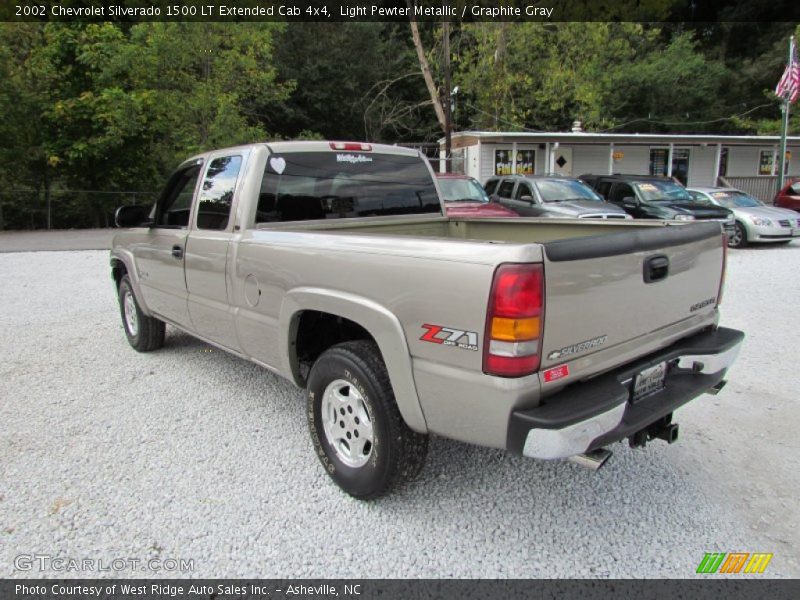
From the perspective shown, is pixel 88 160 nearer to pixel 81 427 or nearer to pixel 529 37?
pixel 81 427

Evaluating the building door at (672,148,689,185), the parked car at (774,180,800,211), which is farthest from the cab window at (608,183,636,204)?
the building door at (672,148,689,185)

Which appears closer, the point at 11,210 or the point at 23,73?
the point at 23,73

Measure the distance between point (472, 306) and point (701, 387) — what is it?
1514 mm

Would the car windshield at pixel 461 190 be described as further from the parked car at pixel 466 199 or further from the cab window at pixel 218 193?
the cab window at pixel 218 193

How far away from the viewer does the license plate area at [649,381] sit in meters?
2.66

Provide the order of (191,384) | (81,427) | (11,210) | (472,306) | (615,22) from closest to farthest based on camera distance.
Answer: (472,306), (81,427), (191,384), (11,210), (615,22)

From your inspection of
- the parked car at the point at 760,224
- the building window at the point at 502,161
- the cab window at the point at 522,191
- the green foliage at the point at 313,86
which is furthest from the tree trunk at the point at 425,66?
the parked car at the point at 760,224

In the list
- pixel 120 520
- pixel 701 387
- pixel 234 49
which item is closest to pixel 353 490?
pixel 120 520

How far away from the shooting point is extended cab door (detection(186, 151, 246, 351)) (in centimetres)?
374

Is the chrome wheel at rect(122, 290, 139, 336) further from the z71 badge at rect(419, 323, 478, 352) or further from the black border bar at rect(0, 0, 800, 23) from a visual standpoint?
the black border bar at rect(0, 0, 800, 23)

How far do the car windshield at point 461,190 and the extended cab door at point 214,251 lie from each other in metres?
8.18

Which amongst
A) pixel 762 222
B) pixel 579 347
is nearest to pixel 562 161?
pixel 762 222

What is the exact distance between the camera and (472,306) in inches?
87.3

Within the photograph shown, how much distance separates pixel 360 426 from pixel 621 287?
1.46 meters
